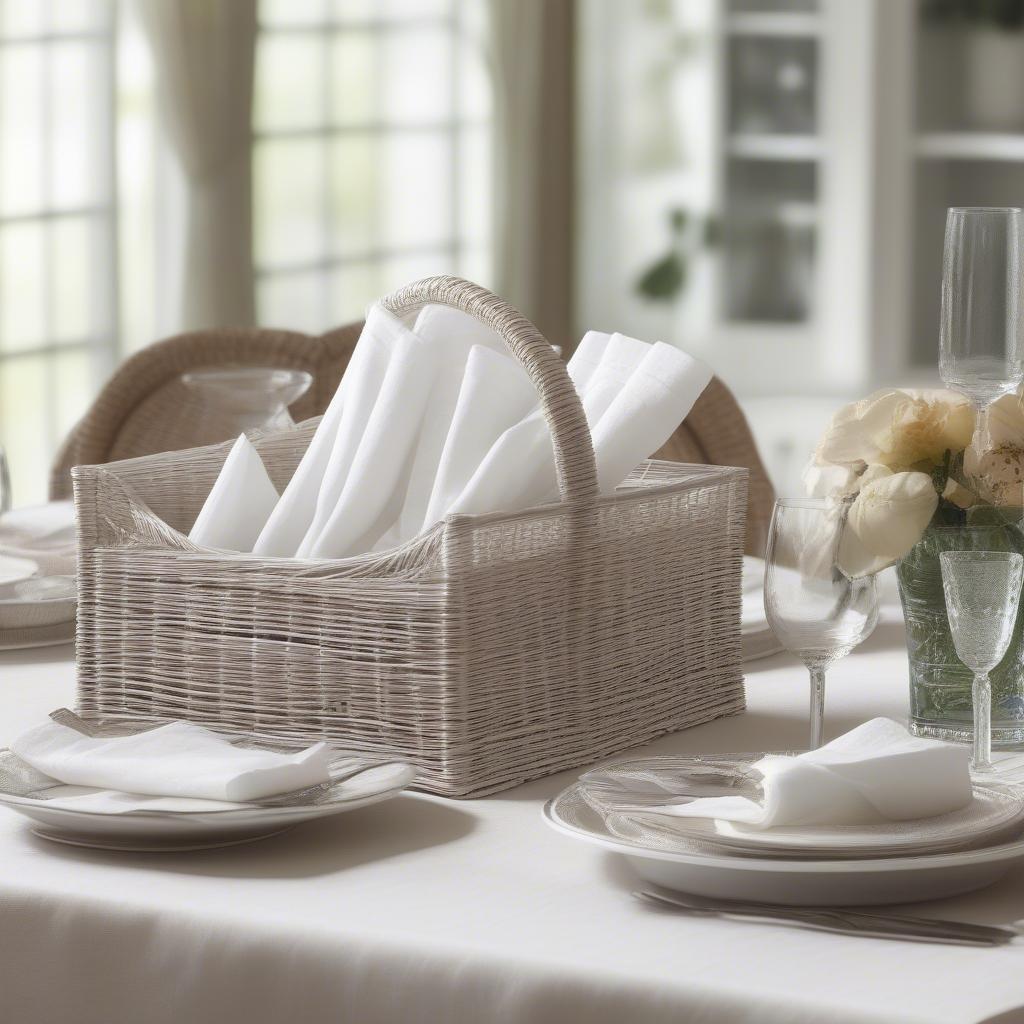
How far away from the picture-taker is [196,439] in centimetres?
230

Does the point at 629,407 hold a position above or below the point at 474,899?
above

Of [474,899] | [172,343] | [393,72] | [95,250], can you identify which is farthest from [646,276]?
[474,899]

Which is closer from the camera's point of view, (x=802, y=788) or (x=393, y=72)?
(x=802, y=788)

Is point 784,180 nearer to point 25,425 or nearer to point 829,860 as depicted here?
point 25,425

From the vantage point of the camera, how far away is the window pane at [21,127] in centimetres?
357

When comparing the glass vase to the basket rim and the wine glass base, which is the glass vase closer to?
the wine glass base

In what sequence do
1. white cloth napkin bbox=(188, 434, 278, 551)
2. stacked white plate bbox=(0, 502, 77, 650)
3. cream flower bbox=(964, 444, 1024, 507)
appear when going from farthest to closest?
stacked white plate bbox=(0, 502, 77, 650), white cloth napkin bbox=(188, 434, 278, 551), cream flower bbox=(964, 444, 1024, 507)

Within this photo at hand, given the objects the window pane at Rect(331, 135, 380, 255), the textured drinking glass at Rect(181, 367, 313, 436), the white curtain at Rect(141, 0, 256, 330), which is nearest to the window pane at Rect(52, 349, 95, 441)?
the white curtain at Rect(141, 0, 256, 330)

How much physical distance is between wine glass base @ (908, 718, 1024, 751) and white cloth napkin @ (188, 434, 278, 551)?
0.45 m

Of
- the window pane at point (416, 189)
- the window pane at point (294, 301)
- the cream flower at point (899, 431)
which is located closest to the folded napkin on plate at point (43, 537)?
the cream flower at point (899, 431)

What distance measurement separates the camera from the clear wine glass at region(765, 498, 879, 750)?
1.01 meters

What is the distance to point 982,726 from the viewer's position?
40.3 inches

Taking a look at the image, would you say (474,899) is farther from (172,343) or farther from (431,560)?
(172,343)

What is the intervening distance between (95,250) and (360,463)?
2874 millimetres
